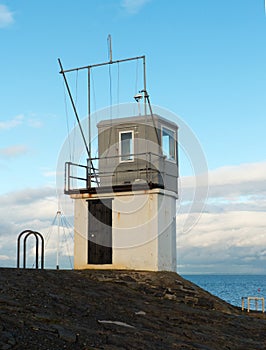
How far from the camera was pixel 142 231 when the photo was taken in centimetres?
2184

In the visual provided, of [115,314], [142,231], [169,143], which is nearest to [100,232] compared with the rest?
[142,231]

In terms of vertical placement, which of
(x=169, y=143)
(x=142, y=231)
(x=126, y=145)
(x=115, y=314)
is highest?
(x=169, y=143)

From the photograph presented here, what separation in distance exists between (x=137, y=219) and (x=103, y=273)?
2.73m

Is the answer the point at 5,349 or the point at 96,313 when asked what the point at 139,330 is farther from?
the point at 5,349

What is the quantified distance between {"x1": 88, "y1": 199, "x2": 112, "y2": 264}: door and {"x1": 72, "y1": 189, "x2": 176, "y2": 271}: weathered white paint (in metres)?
0.20

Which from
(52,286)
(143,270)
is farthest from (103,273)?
(52,286)

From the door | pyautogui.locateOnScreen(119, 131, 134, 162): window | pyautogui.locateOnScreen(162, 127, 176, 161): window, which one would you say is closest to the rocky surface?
the door

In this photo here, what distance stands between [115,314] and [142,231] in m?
7.69

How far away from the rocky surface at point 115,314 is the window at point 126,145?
4.57 m

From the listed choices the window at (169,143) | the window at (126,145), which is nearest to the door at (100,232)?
the window at (126,145)

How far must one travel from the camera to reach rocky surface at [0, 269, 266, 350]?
443 inches

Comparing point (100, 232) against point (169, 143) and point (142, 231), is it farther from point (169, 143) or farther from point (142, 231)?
point (169, 143)

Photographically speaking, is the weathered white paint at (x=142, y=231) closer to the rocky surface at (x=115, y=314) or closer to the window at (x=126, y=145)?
the rocky surface at (x=115, y=314)

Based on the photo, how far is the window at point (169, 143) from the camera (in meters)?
23.0
